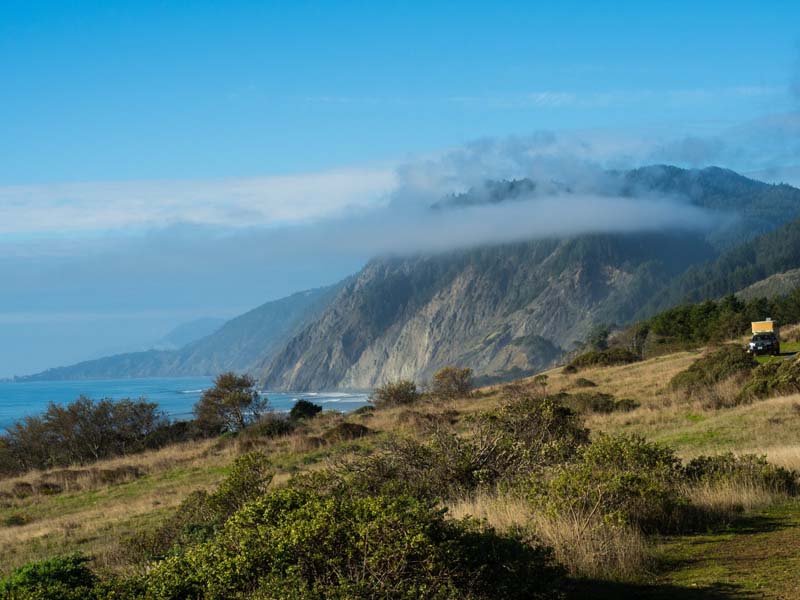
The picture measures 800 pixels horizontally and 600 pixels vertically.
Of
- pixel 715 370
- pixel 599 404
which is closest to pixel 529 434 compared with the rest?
→ pixel 599 404

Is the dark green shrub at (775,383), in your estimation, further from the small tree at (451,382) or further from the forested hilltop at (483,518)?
the small tree at (451,382)

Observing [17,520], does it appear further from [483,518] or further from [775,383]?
[775,383]

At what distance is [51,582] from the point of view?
652cm

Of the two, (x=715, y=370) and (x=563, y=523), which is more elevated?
(x=563, y=523)

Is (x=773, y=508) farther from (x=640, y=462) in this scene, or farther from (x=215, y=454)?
(x=215, y=454)

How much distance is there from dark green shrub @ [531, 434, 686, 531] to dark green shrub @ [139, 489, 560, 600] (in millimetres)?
2616

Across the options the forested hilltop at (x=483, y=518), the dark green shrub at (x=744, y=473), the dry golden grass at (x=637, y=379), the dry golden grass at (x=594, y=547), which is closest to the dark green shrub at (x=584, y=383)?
the dry golden grass at (x=637, y=379)

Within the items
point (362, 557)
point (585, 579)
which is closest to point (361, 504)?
point (362, 557)

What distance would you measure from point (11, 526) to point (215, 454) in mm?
11559

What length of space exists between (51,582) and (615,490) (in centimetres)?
562

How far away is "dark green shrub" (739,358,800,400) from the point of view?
24109mm

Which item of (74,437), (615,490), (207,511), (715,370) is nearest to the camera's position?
(615,490)

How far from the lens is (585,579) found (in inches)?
294

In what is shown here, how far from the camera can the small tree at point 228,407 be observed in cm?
4634
